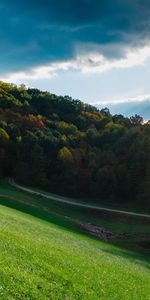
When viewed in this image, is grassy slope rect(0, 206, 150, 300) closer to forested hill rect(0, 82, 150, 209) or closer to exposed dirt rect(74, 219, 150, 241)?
exposed dirt rect(74, 219, 150, 241)

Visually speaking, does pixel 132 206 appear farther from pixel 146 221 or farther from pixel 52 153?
pixel 52 153

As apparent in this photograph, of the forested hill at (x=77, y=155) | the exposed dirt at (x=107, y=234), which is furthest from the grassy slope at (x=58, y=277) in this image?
the forested hill at (x=77, y=155)

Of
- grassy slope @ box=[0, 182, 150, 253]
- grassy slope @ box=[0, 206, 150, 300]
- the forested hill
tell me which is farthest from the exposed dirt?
the forested hill

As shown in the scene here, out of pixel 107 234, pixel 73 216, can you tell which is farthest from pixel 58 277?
pixel 73 216

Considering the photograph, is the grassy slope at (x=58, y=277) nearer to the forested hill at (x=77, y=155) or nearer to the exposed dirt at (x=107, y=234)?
the exposed dirt at (x=107, y=234)

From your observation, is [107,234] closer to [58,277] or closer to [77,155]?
[58,277]

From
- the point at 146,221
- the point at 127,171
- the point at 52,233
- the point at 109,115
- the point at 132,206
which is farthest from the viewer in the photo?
the point at 109,115

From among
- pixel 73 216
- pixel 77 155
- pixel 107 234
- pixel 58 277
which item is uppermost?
pixel 77 155

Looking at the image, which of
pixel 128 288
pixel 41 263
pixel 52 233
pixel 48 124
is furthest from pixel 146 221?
pixel 48 124

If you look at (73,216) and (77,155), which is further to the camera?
(77,155)
